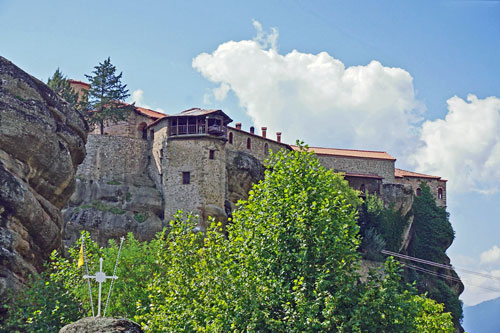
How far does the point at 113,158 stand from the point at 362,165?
27816 mm

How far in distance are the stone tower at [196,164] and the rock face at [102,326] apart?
35306 millimetres

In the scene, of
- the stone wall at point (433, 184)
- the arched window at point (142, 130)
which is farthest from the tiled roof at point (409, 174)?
the arched window at point (142, 130)

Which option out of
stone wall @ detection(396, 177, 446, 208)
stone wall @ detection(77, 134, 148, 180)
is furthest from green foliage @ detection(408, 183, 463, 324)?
stone wall @ detection(77, 134, 148, 180)

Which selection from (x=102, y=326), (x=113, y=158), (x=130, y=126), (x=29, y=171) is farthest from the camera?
(x=130, y=126)

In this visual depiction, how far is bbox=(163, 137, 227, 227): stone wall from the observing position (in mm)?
53000

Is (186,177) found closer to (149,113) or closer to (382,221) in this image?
(149,113)

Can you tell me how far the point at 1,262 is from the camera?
25.0 metres

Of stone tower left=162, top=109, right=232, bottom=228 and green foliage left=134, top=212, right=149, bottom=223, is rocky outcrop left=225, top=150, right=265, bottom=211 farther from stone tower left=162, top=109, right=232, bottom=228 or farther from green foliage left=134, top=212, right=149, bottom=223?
green foliage left=134, top=212, right=149, bottom=223

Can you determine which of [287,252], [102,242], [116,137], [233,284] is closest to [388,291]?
[287,252]

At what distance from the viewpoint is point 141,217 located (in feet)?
171

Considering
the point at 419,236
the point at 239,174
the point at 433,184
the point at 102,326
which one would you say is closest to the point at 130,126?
the point at 239,174

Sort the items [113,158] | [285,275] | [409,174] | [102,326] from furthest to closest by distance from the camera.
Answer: [409,174]
[113,158]
[285,275]
[102,326]

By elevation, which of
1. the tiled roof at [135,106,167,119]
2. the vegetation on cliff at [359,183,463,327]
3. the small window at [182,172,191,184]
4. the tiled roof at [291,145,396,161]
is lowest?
the vegetation on cliff at [359,183,463,327]

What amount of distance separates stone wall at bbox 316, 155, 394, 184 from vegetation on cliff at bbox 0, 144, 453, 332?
153 feet
